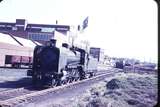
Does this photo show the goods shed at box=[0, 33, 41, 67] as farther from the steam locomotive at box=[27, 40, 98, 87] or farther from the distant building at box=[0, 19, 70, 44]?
the distant building at box=[0, 19, 70, 44]

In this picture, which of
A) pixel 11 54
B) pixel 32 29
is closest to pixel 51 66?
pixel 11 54

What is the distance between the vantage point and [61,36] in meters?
46.1

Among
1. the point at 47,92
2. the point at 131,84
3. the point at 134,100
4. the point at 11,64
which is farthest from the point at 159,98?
the point at 11,64

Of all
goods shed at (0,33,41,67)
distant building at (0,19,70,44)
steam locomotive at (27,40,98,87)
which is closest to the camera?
steam locomotive at (27,40,98,87)

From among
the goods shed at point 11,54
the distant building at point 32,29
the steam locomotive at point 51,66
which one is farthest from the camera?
the distant building at point 32,29

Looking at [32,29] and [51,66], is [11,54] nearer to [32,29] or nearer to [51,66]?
[51,66]

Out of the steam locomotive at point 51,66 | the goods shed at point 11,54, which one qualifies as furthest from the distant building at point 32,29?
the steam locomotive at point 51,66

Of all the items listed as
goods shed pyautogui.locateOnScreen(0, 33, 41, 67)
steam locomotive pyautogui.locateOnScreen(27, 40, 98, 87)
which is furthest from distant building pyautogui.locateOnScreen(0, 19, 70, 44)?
steam locomotive pyautogui.locateOnScreen(27, 40, 98, 87)

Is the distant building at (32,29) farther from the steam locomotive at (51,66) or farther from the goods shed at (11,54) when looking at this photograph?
the steam locomotive at (51,66)

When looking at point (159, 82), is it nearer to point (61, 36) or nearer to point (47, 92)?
point (47, 92)

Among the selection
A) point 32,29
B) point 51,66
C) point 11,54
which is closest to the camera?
point 51,66

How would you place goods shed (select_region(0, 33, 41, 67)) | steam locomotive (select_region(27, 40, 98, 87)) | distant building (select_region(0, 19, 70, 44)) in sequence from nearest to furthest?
steam locomotive (select_region(27, 40, 98, 87)) < goods shed (select_region(0, 33, 41, 67)) < distant building (select_region(0, 19, 70, 44))

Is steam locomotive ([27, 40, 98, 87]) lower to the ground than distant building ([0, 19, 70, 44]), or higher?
lower

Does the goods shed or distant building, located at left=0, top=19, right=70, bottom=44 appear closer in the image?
the goods shed
